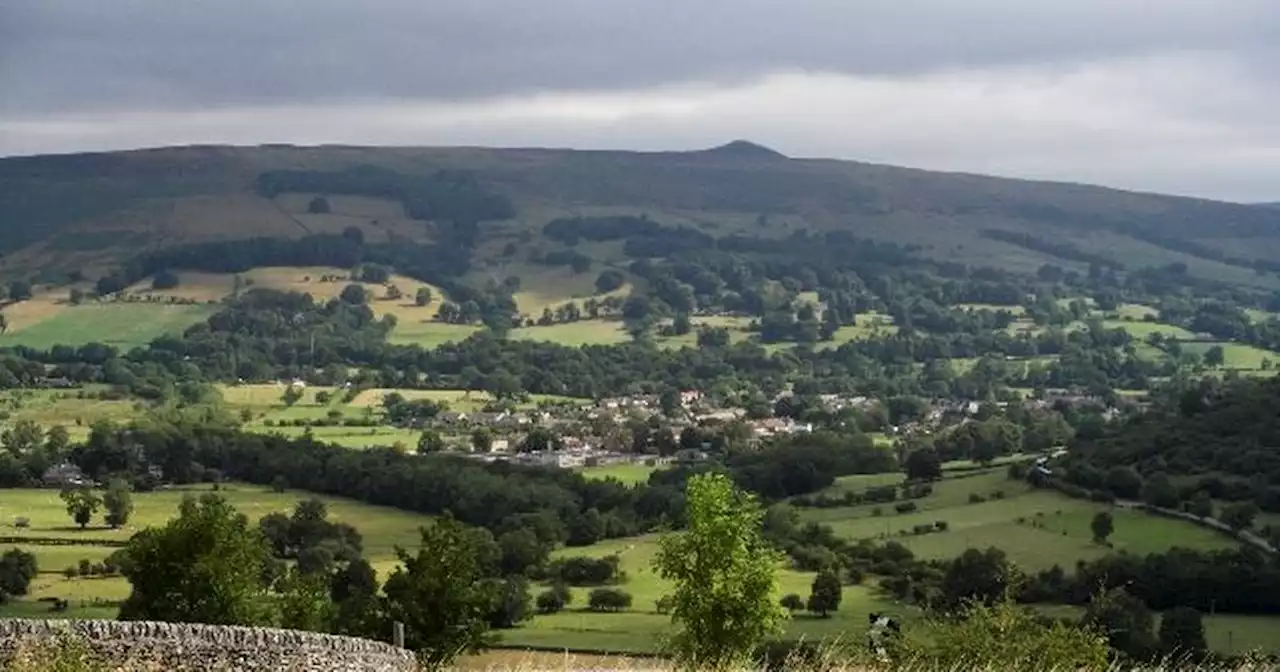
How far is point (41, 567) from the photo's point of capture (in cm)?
6119

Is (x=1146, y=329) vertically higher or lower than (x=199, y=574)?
lower

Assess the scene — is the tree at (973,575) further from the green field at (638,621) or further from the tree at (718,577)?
the tree at (718,577)

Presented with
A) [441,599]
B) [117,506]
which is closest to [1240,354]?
[117,506]

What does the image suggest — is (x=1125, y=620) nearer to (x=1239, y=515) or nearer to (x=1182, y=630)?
(x=1182, y=630)

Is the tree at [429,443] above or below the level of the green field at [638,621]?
below

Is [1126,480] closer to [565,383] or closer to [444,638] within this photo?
[444,638]

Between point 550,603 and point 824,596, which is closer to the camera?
point 824,596

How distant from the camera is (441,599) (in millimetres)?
30422

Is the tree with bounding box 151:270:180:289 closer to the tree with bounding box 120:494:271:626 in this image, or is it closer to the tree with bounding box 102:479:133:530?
the tree with bounding box 102:479:133:530

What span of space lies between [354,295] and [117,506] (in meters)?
110

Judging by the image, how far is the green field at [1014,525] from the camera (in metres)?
60.5

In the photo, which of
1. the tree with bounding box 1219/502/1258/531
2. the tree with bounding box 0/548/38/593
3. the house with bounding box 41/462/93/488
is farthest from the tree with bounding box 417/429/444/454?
the tree with bounding box 1219/502/1258/531

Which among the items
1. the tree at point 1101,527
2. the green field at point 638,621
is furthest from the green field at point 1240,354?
the green field at point 638,621

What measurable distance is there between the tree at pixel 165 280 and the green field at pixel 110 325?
393 inches
